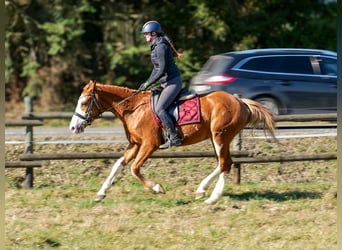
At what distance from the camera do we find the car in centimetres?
1466

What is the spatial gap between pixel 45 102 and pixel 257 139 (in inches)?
553

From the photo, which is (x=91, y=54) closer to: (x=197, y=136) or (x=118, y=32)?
(x=118, y=32)

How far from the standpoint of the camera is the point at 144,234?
8156 millimetres

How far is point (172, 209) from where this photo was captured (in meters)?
9.24

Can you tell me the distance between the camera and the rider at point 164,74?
9.54 meters

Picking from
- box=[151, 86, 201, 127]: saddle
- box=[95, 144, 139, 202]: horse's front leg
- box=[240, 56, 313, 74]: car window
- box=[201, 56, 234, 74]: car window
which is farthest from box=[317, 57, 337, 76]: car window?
box=[95, 144, 139, 202]: horse's front leg

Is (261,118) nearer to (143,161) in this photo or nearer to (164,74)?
(164,74)

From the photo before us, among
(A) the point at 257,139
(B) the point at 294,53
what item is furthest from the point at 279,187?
(B) the point at 294,53

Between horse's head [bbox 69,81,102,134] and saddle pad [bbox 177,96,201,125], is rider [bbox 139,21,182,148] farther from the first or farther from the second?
horse's head [bbox 69,81,102,134]

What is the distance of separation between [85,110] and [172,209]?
76.9 inches

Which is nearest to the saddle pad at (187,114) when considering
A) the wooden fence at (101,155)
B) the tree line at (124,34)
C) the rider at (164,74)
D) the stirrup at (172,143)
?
the rider at (164,74)

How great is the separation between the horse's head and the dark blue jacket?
90 centimetres

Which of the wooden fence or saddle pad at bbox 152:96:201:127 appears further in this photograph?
the wooden fence

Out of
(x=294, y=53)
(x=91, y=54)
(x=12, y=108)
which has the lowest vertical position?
(x=12, y=108)
